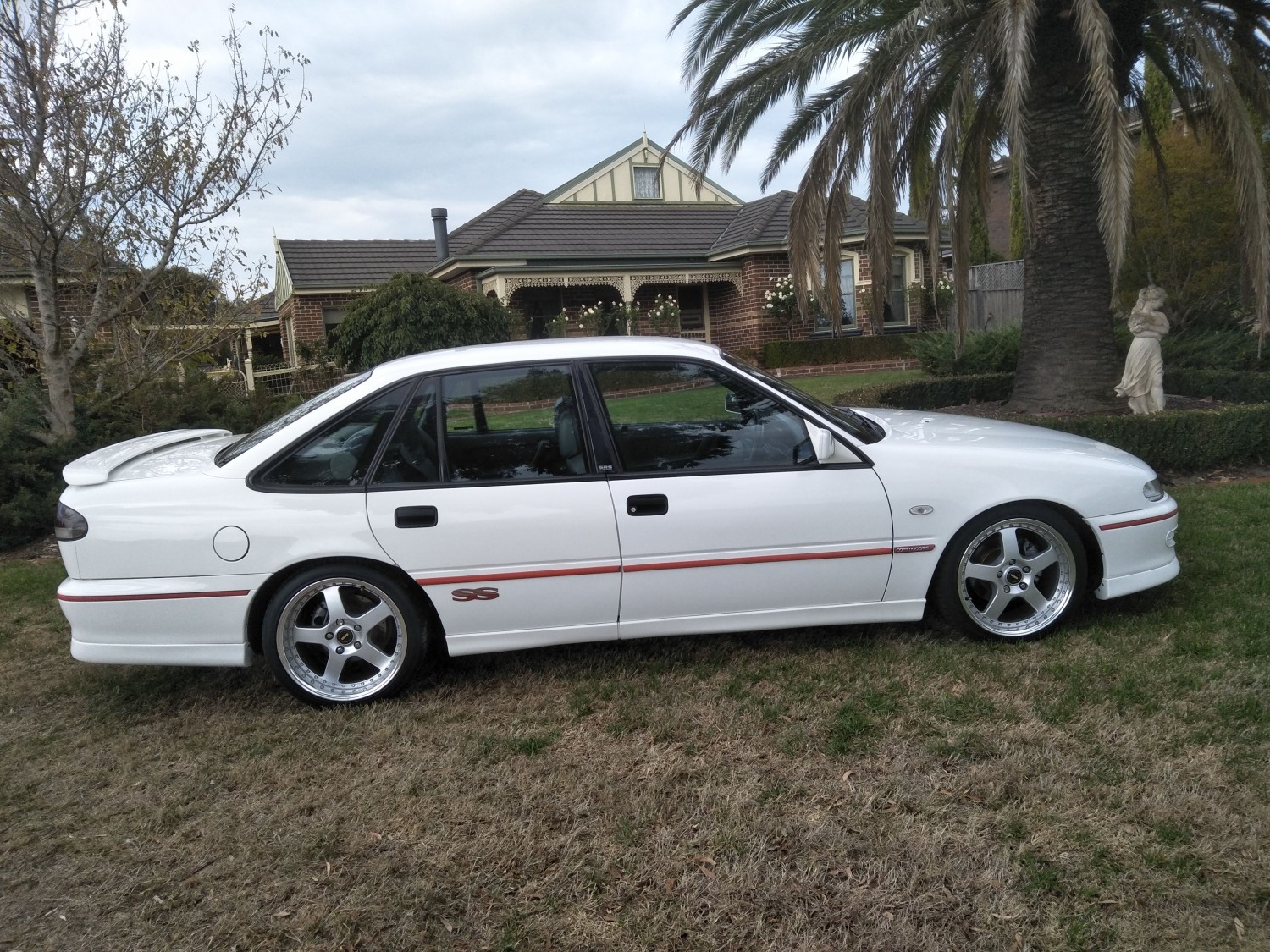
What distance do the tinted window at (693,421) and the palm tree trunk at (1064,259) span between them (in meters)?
6.29

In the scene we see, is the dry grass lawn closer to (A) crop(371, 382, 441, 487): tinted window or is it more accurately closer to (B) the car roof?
(A) crop(371, 382, 441, 487): tinted window

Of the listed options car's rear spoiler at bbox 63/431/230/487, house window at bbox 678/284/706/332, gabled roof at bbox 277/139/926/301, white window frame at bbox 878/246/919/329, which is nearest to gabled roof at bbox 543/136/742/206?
gabled roof at bbox 277/139/926/301

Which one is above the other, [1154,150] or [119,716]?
[1154,150]

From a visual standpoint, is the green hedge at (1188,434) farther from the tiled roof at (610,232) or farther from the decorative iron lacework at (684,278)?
the tiled roof at (610,232)

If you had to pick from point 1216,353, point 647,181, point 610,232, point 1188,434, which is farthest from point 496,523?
point 647,181

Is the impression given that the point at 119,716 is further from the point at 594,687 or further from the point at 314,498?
the point at 594,687

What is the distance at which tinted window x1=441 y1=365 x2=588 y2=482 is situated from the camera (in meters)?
4.07

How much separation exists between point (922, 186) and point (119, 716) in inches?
416

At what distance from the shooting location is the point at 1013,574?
423 cm

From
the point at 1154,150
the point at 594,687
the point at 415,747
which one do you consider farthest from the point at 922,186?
the point at 415,747

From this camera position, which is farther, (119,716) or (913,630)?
(913,630)

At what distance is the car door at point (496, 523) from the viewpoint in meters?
3.93

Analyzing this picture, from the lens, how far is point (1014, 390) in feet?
32.3

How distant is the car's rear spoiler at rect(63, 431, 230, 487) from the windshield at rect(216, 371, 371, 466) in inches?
17.5
